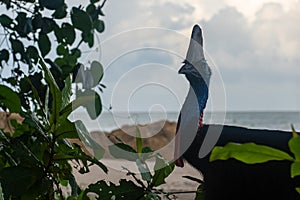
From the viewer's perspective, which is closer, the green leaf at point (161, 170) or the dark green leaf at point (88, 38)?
the green leaf at point (161, 170)

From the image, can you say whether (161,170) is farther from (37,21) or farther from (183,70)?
(37,21)

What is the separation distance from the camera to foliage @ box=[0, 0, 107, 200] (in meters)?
0.61

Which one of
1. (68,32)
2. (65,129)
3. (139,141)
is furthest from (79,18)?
(65,129)

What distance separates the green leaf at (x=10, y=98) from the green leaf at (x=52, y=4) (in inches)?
15.8

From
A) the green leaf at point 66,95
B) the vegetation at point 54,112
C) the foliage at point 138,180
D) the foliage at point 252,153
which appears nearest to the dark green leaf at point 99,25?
the vegetation at point 54,112

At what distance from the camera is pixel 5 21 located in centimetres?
114

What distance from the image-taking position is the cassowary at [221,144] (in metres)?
0.39

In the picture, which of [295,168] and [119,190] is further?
[119,190]

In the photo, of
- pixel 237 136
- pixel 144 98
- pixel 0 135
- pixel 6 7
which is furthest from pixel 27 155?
pixel 6 7

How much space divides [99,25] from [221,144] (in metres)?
0.80

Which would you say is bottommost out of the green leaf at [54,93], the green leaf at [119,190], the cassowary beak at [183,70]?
the green leaf at [119,190]

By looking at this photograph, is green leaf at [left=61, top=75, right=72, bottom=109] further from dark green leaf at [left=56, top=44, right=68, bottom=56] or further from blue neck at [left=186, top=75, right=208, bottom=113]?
dark green leaf at [left=56, top=44, right=68, bottom=56]

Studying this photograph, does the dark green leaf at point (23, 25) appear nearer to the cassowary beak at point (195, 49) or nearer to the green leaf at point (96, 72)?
the green leaf at point (96, 72)

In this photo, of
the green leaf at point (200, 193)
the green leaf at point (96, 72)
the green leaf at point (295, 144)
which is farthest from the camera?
the green leaf at point (96, 72)
